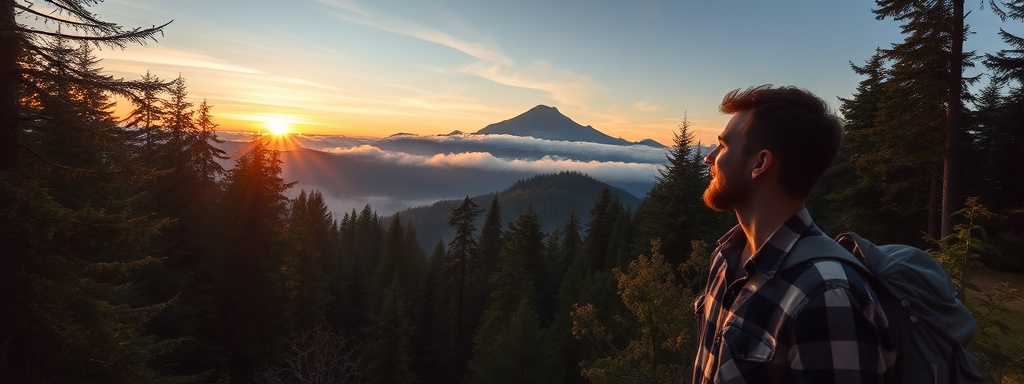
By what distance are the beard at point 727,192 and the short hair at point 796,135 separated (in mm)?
167

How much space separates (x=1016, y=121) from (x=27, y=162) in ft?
132

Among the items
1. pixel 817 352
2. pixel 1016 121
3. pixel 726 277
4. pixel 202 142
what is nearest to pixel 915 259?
pixel 817 352

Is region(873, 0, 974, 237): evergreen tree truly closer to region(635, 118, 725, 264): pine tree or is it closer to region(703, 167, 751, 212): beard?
region(635, 118, 725, 264): pine tree

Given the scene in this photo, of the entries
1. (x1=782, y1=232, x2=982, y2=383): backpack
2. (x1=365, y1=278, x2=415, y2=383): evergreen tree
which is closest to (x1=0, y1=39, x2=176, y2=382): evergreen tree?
(x1=782, y1=232, x2=982, y2=383): backpack

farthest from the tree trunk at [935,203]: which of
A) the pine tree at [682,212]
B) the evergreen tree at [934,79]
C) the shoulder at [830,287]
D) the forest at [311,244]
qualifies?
the shoulder at [830,287]

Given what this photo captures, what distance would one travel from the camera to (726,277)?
2.70 metres

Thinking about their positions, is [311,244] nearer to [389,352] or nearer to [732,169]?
[389,352]

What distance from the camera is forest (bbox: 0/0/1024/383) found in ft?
26.8

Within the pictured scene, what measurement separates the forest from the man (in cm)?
528

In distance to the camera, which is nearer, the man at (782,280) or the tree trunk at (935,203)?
the man at (782,280)

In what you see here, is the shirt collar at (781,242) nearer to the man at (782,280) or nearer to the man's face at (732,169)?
the man at (782,280)

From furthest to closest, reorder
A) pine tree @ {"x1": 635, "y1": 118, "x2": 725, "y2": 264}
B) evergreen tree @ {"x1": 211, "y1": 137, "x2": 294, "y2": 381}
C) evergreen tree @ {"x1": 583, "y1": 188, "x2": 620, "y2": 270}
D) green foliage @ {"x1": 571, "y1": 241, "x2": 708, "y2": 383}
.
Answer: evergreen tree @ {"x1": 583, "y1": 188, "x2": 620, "y2": 270} → pine tree @ {"x1": 635, "y1": 118, "x2": 725, "y2": 264} → evergreen tree @ {"x1": 211, "y1": 137, "x2": 294, "y2": 381} → green foliage @ {"x1": 571, "y1": 241, "x2": 708, "y2": 383}

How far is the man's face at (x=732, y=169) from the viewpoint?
227 cm

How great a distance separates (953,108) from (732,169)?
17409 millimetres
